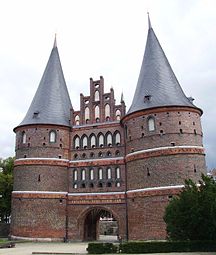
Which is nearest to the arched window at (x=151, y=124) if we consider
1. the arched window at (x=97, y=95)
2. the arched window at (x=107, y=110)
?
the arched window at (x=107, y=110)

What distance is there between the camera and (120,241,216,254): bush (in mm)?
20328

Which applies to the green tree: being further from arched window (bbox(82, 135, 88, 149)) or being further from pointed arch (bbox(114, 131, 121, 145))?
pointed arch (bbox(114, 131, 121, 145))

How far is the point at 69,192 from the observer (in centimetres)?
3453

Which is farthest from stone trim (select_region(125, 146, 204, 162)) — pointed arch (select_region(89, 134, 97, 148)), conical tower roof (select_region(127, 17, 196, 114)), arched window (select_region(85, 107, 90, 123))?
arched window (select_region(85, 107, 90, 123))

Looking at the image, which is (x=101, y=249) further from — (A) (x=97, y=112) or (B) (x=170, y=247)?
(A) (x=97, y=112)

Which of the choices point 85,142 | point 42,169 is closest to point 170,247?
point 42,169

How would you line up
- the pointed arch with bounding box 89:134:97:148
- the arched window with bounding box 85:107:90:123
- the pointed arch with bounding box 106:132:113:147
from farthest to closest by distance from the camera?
the arched window with bounding box 85:107:90:123, the pointed arch with bounding box 89:134:97:148, the pointed arch with bounding box 106:132:113:147

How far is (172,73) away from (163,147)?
28.7 ft

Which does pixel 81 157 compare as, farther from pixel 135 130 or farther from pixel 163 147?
pixel 163 147

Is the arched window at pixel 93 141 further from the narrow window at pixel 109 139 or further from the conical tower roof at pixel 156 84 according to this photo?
the conical tower roof at pixel 156 84

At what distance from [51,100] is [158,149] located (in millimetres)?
13851

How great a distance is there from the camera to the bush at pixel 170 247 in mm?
20328

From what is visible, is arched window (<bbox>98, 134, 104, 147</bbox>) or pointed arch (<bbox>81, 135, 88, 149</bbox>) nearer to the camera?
arched window (<bbox>98, 134, 104, 147</bbox>)

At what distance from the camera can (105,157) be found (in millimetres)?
34031
